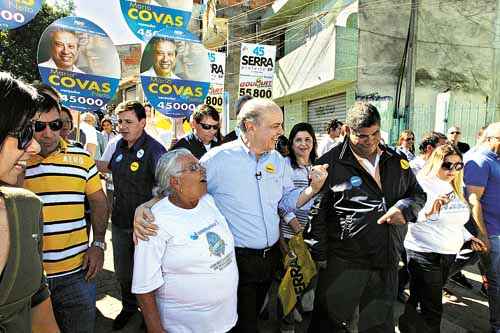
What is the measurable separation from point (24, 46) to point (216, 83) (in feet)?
46.3

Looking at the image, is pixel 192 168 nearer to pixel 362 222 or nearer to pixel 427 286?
pixel 362 222

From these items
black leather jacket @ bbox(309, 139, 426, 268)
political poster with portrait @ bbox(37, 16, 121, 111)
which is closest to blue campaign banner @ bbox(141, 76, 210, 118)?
political poster with portrait @ bbox(37, 16, 121, 111)

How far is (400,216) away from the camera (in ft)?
8.38

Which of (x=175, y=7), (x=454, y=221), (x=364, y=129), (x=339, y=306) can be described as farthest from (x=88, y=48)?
(x=454, y=221)

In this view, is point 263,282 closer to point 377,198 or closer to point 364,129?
point 377,198

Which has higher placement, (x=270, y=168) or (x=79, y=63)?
(x=79, y=63)

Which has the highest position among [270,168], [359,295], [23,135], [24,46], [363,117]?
[24,46]

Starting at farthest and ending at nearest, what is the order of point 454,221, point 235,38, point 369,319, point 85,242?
point 235,38 < point 454,221 < point 369,319 < point 85,242

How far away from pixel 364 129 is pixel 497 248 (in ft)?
6.51

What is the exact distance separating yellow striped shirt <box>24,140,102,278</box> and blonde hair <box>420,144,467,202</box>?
285cm

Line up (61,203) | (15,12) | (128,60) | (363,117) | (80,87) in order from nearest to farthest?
(61,203) < (363,117) < (15,12) < (80,87) < (128,60)

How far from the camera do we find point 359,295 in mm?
2791

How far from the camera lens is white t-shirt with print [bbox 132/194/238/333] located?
6.44 ft

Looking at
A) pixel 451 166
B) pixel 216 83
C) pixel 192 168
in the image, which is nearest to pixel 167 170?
pixel 192 168
